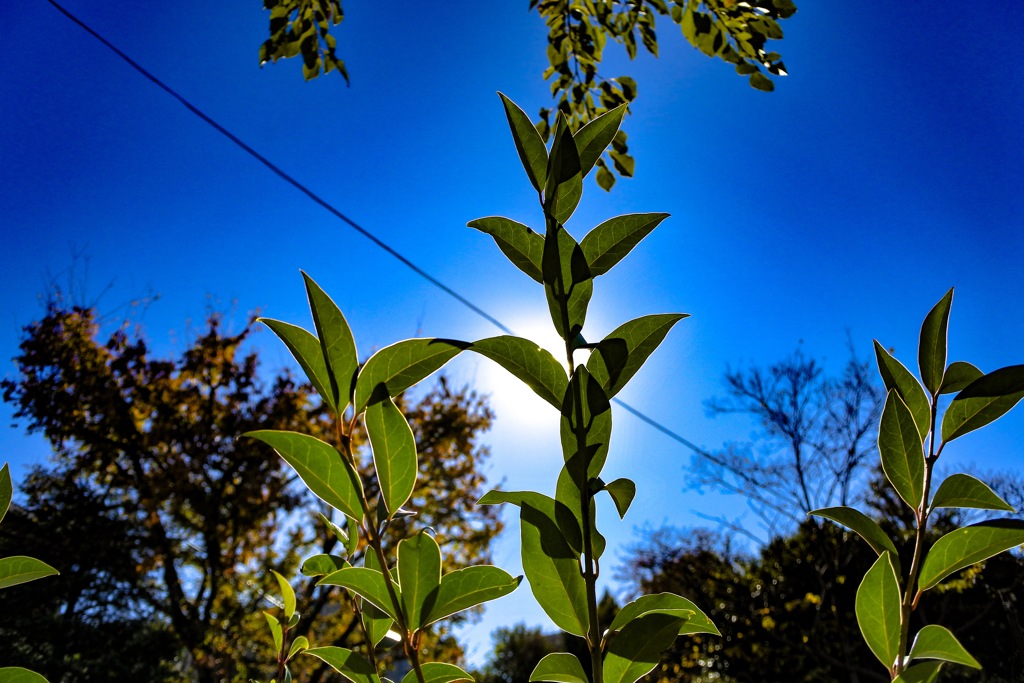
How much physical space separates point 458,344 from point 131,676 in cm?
697

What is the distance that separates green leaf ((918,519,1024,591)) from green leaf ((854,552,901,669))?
1cm

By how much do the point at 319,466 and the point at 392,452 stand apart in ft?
0.10

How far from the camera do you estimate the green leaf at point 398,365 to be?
24 cm

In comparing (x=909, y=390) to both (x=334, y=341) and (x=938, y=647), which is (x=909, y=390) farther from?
(x=334, y=341)

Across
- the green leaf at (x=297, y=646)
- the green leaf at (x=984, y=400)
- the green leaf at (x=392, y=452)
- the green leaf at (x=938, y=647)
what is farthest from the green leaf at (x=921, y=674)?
the green leaf at (x=297, y=646)

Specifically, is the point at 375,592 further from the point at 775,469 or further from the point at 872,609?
the point at 775,469

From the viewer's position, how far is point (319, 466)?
23cm

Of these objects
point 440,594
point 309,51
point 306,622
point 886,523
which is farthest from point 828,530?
point 440,594

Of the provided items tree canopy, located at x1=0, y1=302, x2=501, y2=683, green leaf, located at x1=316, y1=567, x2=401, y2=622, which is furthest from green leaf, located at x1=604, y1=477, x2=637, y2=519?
tree canopy, located at x1=0, y1=302, x2=501, y2=683

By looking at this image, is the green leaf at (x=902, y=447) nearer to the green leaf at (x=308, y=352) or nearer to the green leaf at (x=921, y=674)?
the green leaf at (x=921, y=674)

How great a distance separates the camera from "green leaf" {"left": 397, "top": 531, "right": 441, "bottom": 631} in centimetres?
25

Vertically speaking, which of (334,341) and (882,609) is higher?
(334,341)

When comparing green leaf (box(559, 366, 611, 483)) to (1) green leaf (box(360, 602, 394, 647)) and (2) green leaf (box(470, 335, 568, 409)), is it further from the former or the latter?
(1) green leaf (box(360, 602, 394, 647))

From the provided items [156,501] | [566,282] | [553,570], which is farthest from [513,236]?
[156,501]
